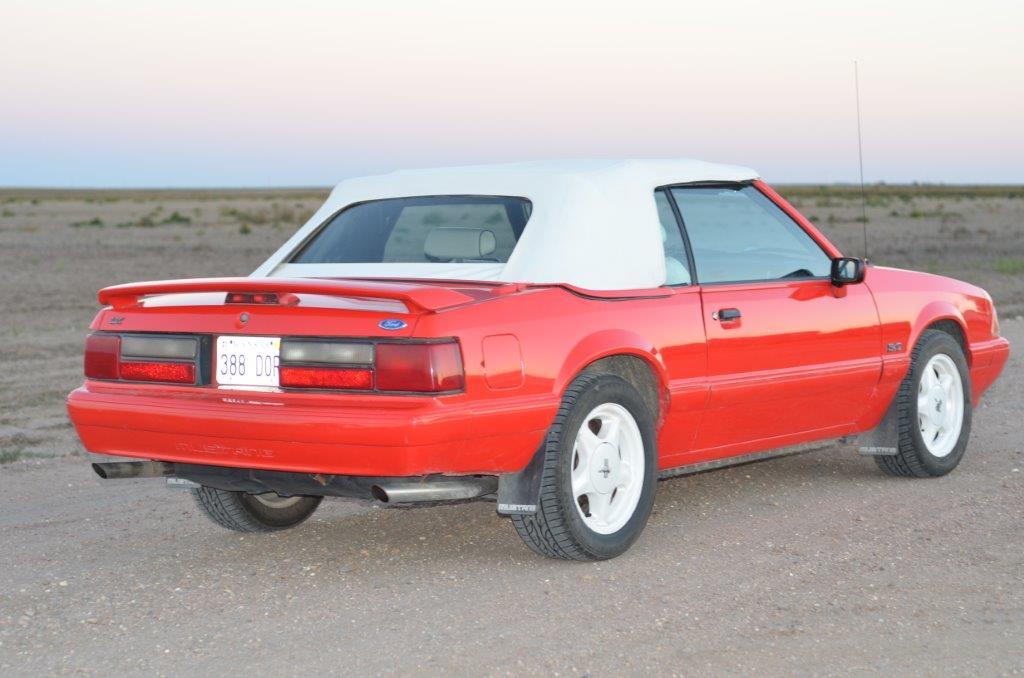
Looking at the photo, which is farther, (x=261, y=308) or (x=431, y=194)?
(x=431, y=194)

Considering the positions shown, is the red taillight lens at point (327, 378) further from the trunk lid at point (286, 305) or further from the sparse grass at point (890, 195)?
the sparse grass at point (890, 195)

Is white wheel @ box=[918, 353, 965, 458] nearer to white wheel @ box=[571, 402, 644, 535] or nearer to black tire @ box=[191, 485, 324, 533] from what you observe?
white wheel @ box=[571, 402, 644, 535]

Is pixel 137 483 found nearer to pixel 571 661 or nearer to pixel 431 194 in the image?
pixel 431 194

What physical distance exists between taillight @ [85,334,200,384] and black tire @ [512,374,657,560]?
1.32 meters

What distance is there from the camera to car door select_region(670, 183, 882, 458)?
19.8 feet

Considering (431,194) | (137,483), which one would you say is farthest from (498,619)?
(137,483)

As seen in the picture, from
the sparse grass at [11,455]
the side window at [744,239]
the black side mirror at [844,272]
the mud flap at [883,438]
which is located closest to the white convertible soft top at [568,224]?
the side window at [744,239]

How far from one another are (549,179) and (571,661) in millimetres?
2309

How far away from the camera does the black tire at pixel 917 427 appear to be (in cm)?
700

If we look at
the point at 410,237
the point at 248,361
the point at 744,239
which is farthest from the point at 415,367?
the point at 744,239

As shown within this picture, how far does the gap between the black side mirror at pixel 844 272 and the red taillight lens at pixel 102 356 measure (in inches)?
125

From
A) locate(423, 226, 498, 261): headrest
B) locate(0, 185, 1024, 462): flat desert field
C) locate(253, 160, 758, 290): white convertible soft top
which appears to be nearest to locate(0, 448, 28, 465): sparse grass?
locate(0, 185, 1024, 462): flat desert field

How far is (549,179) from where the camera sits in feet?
19.2

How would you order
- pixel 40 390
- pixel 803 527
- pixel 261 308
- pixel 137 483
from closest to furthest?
1. pixel 261 308
2. pixel 803 527
3. pixel 137 483
4. pixel 40 390
